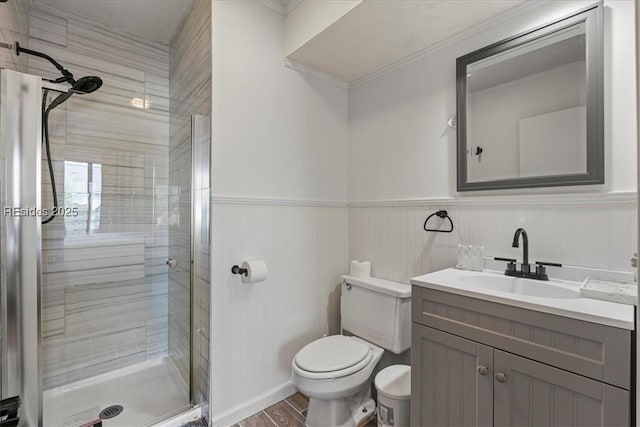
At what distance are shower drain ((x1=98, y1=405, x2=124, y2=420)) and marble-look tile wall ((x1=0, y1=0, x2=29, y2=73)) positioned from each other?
70.4 inches

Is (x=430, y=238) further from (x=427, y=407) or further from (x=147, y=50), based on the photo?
(x=147, y=50)

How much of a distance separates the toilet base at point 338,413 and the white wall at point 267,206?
14.2 inches

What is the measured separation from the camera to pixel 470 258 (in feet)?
5.15

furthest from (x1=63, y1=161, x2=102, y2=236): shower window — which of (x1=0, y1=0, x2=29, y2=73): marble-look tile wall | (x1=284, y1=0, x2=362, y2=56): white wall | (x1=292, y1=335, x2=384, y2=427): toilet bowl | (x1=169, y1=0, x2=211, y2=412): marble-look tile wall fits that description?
(x1=292, y1=335, x2=384, y2=427): toilet bowl

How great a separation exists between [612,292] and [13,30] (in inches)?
109

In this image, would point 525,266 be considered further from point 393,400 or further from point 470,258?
point 393,400

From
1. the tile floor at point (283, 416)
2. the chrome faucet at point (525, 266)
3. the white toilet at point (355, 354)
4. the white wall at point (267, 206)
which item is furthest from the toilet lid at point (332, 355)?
the chrome faucet at point (525, 266)

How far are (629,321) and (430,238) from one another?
98 centimetres

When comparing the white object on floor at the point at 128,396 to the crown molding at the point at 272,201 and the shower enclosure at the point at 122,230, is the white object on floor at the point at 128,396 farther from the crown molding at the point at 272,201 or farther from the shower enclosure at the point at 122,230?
the crown molding at the point at 272,201

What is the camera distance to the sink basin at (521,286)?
124 centimetres

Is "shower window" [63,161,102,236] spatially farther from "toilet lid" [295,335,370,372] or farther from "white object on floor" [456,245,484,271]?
"white object on floor" [456,245,484,271]

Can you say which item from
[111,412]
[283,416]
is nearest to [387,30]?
[283,416]

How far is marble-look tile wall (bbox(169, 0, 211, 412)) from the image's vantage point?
5.65 ft

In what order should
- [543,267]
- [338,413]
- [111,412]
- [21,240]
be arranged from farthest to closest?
1. [111,412]
2. [338,413]
3. [543,267]
4. [21,240]
